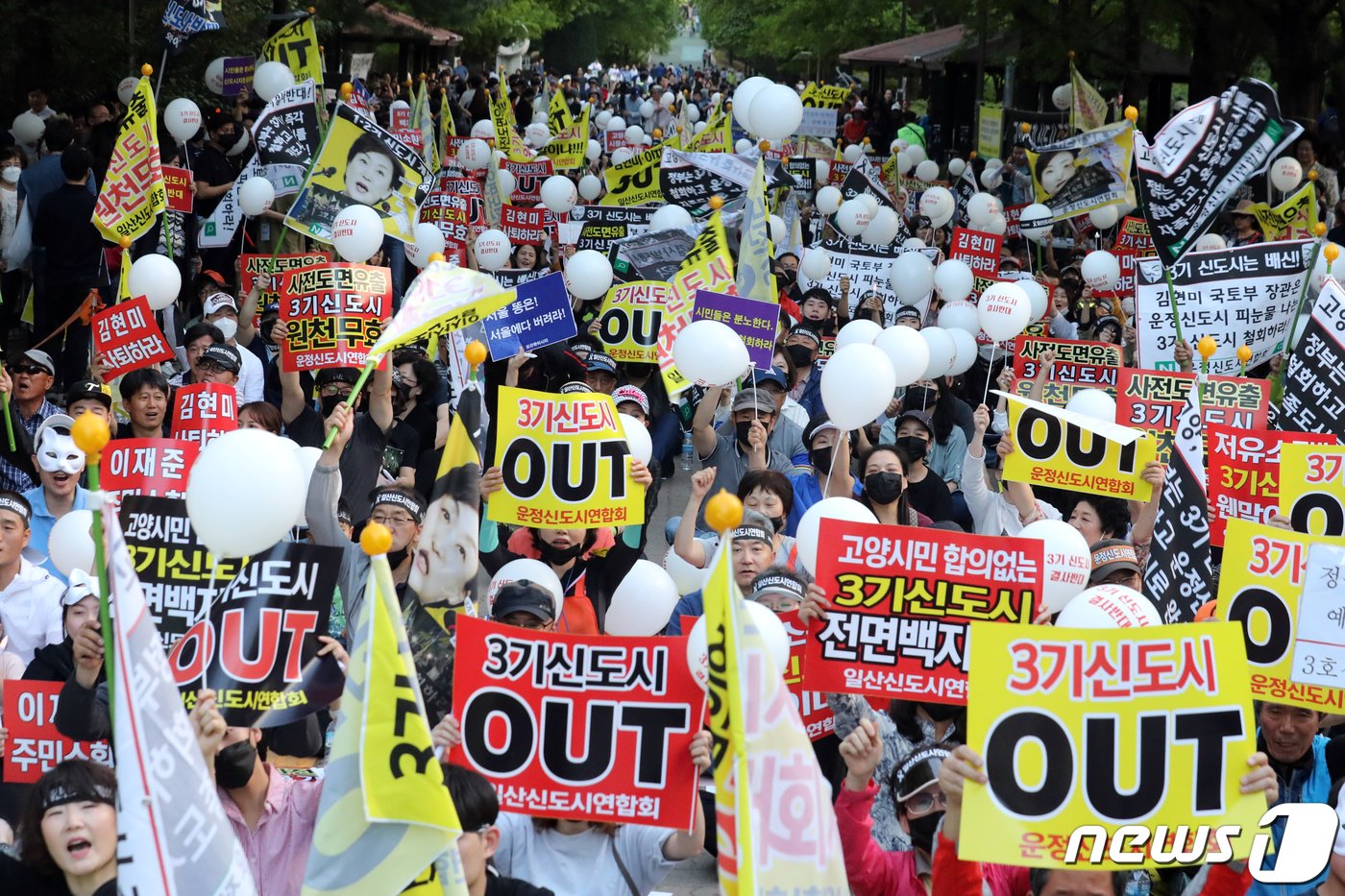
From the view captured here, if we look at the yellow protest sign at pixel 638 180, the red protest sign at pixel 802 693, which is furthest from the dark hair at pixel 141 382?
the yellow protest sign at pixel 638 180

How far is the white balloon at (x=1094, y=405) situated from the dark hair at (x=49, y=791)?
17.6 feet

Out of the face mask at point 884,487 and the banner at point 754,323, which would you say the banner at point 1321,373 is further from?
the banner at point 754,323

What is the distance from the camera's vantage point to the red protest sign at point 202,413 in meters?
7.30

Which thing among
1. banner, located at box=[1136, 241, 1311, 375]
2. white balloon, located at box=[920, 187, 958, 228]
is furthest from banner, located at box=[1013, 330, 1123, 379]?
white balloon, located at box=[920, 187, 958, 228]

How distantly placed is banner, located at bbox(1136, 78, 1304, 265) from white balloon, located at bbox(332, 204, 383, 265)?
4.89 m

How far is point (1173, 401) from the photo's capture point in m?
8.13

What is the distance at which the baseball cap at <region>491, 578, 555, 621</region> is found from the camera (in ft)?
18.1

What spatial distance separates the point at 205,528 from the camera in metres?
5.00

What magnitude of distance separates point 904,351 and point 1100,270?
546cm

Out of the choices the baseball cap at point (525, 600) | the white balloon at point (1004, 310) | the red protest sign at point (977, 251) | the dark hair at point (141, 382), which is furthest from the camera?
the red protest sign at point (977, 251)

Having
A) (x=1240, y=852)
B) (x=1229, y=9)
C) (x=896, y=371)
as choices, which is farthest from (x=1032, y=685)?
(x=1229, y=9)

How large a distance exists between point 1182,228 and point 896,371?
9.61ft

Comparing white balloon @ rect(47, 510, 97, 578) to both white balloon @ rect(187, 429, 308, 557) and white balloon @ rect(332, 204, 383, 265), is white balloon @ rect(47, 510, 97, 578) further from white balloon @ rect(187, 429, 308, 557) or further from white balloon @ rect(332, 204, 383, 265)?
white balloon @ rect(332, 204, 383, 265)

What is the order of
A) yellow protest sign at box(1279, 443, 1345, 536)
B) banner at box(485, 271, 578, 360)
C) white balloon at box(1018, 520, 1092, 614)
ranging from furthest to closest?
banner at box(485, 271, 578, 360), yellow protest sign at box(1279, 443, 1345, 536), white balloon at box(1018, 520, 1092, 614)
